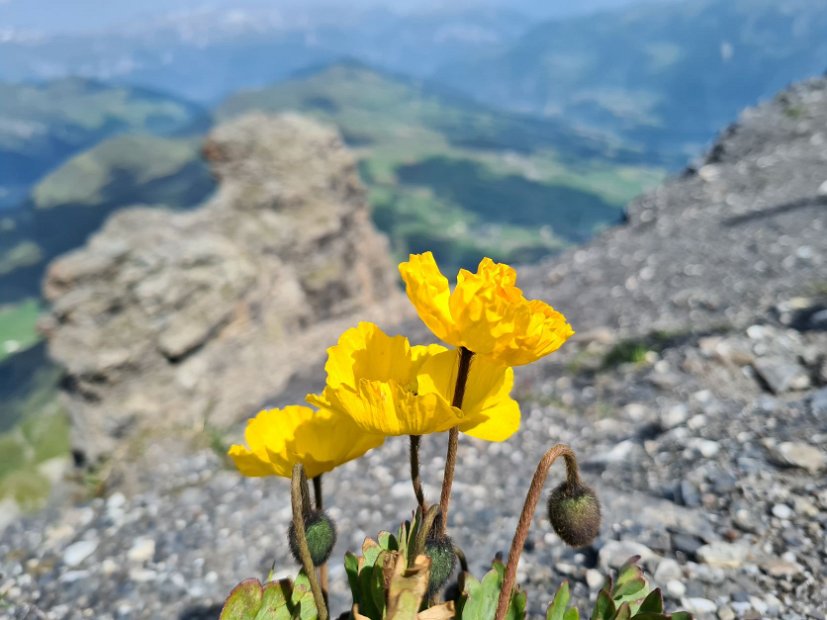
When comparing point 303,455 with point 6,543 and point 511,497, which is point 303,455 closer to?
point 511,497

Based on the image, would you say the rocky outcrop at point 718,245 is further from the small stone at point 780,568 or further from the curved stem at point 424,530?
the curved stem at point 424,530

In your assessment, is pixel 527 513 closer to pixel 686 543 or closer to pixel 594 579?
pixel 594 579

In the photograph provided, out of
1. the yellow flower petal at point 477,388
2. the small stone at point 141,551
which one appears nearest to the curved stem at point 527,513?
the yellow flower petal at point 477,388

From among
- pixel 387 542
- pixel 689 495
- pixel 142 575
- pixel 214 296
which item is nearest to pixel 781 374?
pixel 689 495

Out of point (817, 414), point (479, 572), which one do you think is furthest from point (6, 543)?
point (817, 414)

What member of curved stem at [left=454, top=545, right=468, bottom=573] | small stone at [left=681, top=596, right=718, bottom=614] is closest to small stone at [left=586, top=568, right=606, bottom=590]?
small stone at [left=681, top=596, right=718, bottom=614]

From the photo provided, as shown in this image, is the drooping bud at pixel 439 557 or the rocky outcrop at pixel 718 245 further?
the rocky outcrop at pixel 718 245
